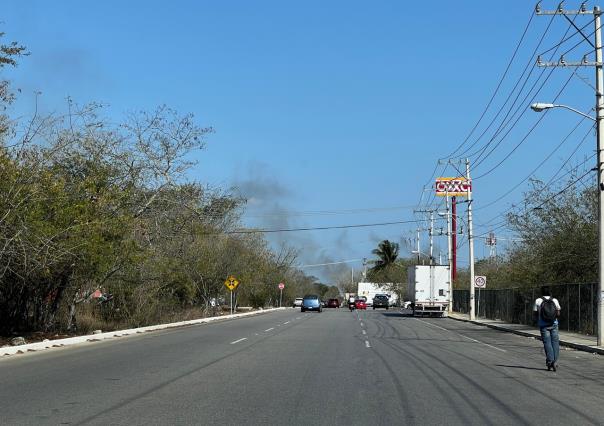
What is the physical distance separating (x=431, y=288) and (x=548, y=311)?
38304 mm

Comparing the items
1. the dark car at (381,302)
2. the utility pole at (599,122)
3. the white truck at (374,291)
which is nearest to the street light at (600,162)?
the utility pole at (599,122)

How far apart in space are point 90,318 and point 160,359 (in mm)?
16297

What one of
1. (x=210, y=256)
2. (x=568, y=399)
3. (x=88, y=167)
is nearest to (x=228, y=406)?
(x=568, y=399)

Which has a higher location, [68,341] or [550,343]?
[550,343]

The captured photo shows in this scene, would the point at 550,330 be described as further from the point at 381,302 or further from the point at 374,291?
the point at 374,291

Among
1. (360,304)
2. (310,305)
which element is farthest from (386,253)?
(310,305)

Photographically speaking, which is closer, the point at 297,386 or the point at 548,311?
the point at 297,386

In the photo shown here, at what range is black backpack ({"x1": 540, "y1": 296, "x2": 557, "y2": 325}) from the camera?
15.9m

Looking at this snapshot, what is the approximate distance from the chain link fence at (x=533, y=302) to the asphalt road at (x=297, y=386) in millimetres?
8686

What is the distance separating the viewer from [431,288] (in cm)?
5381

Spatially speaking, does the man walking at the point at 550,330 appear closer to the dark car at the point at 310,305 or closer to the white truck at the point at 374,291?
the dark car at the point at 310,305

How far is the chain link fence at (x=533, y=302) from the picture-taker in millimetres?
29469

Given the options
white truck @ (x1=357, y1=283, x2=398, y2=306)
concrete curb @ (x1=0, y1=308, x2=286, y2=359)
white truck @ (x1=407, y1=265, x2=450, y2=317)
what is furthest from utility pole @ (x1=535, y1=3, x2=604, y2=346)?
white truck @ (x1=357, y1=283, x2=398, y2=306)

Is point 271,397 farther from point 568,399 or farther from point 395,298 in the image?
point 395,298
